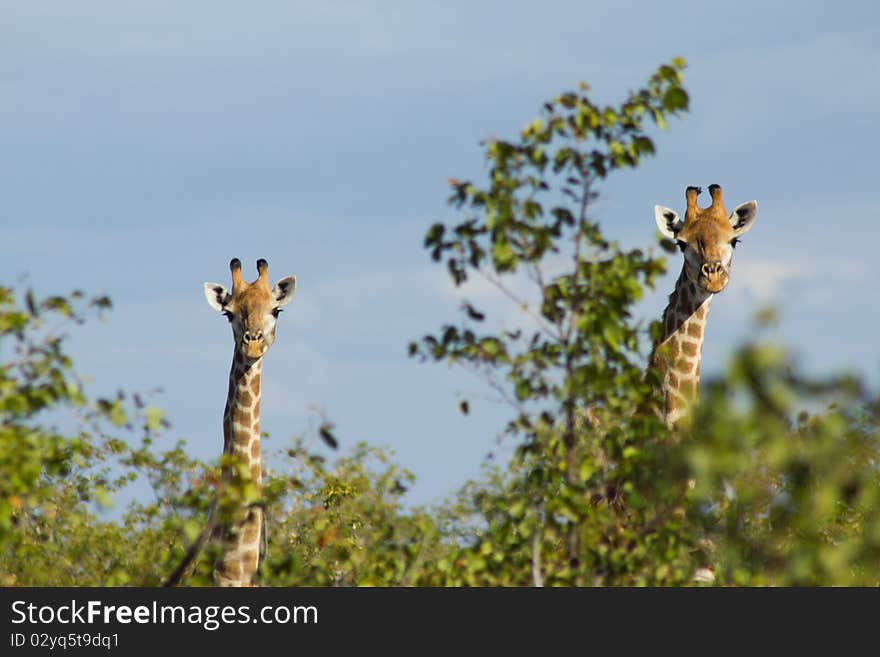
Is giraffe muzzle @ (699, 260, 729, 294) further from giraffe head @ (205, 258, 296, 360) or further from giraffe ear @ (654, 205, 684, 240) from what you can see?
giraffe head @ (205, 258, 296, 360)

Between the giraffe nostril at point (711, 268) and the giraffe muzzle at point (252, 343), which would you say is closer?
the giraffe nostril at point (711, 268)

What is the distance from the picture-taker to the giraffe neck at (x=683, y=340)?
15.9 meters

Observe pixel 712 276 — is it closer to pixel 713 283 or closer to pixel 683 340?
pixel 713 283

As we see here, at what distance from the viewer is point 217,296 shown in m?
17.4

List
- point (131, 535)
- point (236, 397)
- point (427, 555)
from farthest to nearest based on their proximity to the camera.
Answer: point (131, 535) → point (236, 397) → point (427, 555)

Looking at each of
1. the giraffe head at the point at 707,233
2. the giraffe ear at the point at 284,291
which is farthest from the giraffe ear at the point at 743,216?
the giraffe ear at the point at 284,291

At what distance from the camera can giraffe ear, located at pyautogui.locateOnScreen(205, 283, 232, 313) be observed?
57.0ft

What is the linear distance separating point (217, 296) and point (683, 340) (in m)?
5.97

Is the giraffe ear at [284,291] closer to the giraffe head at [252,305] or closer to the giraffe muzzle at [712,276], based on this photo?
the giraffe head at [252,305]

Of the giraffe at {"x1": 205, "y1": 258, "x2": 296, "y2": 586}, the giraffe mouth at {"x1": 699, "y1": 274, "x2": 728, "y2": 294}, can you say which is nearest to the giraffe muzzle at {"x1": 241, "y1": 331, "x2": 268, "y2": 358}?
the giraffe at {"x1": 205, "y1": 258, "x2": 296, "y2": 586}

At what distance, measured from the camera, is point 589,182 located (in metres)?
10.7
